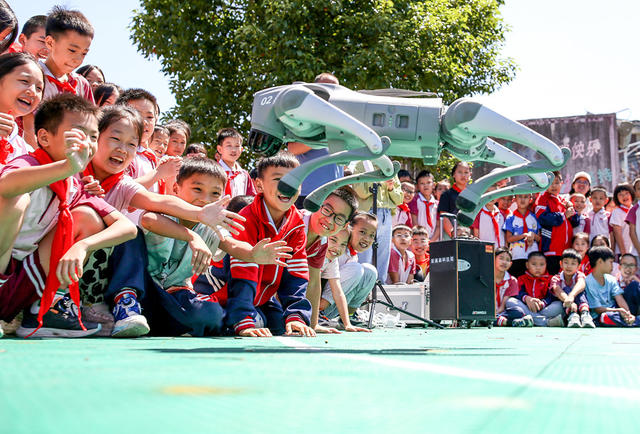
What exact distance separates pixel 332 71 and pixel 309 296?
8165mm

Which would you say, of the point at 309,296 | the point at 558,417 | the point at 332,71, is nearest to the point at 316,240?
the point at 309,296

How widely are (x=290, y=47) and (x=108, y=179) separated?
8972 millimetres

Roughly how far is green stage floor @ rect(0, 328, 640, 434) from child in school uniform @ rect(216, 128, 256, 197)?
4089 mm

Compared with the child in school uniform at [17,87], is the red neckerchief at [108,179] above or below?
below

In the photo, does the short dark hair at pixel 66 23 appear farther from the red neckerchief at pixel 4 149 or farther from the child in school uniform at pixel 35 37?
the red neckerchief at pixel 4 149

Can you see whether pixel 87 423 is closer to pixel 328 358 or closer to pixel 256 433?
pixel 256 433

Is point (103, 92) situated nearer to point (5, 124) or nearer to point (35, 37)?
point (35, 37)

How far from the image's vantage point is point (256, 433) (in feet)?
2.40

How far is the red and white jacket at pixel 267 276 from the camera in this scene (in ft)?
11.0

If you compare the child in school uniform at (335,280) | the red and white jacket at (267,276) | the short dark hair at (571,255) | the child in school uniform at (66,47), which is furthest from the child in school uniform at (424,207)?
the child in school uniform at (66,47)

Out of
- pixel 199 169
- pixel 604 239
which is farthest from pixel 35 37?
pixel 604 239

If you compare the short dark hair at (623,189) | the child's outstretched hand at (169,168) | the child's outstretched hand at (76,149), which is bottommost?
the child's outstretched hand at (76,149)

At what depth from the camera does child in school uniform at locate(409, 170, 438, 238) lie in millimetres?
7918

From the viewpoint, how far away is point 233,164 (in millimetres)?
5934
